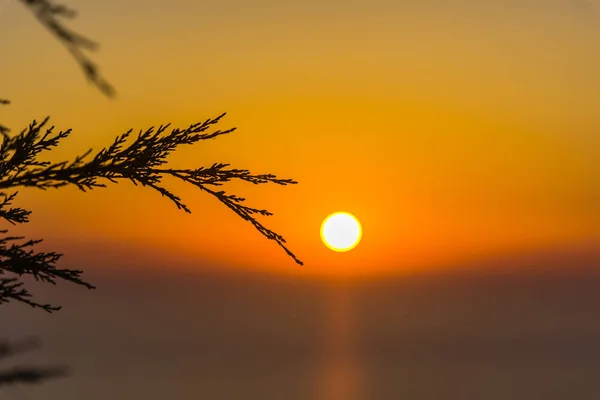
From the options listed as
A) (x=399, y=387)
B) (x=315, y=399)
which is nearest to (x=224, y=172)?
(x=315, y=399)

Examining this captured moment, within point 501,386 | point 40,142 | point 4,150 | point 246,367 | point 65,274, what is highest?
point 246,367

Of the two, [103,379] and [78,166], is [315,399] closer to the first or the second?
[103,379]

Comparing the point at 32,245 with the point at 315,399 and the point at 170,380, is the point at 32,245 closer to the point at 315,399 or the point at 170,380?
the point at 315,399

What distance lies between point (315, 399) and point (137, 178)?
11169 centimetres

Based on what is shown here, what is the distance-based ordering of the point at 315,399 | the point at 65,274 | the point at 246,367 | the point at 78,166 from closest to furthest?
the point at 78,166 < the point at 65,274 < the point at 315,399 < the point at 246,367

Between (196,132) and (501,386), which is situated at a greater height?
(501,386)

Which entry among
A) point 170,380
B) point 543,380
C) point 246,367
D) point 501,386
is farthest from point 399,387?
point 246,367

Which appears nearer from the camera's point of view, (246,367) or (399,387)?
(399,387)

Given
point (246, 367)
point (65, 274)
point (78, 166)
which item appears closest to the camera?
point (78, 166)

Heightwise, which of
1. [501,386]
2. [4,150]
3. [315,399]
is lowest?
[4,150]

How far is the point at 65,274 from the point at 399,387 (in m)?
131

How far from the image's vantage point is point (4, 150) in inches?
183

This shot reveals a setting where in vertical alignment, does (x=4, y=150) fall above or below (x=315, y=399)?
below

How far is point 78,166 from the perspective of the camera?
13.8 ft
